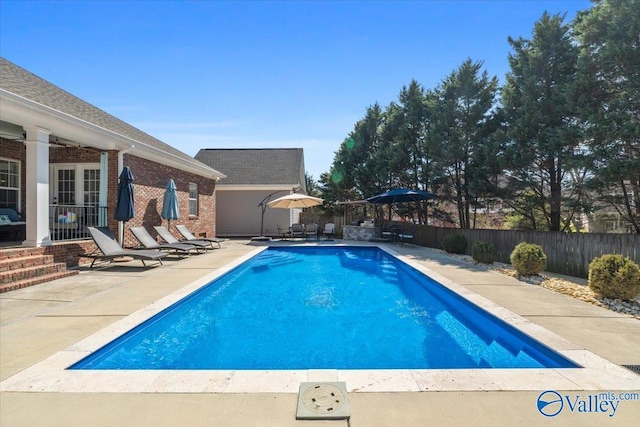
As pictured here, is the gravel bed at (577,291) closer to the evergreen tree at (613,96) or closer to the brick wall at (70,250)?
the evergreen tree at (613,96)

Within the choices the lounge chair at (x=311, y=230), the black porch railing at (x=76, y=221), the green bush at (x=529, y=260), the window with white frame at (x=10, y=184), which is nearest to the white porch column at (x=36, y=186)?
the black porch railing at (x=76, y=221)

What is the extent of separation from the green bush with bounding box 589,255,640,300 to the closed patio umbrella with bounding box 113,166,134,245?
1164 cm

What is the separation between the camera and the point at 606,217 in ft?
44.5

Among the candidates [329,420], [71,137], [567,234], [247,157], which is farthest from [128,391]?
[247,157]

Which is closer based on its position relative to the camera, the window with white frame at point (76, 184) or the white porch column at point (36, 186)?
the white porch column at point (36, 186)

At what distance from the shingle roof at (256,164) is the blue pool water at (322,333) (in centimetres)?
1288

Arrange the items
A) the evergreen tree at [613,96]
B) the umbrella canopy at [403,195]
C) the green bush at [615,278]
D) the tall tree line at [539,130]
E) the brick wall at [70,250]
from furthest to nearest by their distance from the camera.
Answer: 1. the umbrella canopy at [403,195]
2. the tall tree line at [539,130]
3. the evergreen tree at [613,96]
4. the brick wall at [70,250]
5. the green bush at [615,278]

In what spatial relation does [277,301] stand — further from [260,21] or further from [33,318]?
[260,21]

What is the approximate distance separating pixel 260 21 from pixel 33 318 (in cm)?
949

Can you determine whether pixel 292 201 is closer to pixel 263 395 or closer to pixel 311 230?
pixel 311 230

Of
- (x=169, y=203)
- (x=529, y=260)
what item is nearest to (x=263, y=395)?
(x=529, y=260)

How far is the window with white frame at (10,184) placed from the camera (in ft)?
32.8

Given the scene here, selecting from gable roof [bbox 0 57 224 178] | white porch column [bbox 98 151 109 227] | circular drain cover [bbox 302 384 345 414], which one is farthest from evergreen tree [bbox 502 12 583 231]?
white porch column [bbox 98 151 109 227]

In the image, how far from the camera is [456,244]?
1255 centimetres
